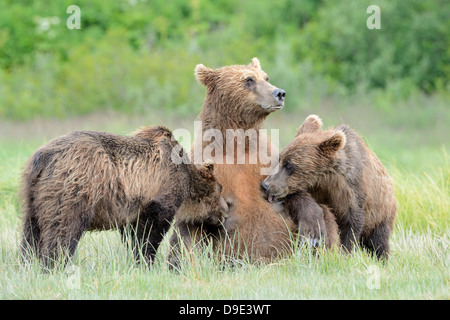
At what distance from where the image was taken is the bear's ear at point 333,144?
6.20m

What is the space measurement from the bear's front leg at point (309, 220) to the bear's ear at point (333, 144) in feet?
1.50

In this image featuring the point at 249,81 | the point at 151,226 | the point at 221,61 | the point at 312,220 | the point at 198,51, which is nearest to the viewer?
the point at 312,220

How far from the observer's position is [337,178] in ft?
20.9

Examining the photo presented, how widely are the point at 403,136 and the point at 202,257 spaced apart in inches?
614

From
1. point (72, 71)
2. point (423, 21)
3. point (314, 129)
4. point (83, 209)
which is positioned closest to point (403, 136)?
point (423, 21)

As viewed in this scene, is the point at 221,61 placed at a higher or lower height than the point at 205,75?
higher

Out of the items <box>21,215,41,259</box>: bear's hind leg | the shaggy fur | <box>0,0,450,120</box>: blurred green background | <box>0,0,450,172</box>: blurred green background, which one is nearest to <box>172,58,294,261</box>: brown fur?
the shaggy fur

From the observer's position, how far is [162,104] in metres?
22.4

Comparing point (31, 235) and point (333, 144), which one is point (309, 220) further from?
point (31, 235)

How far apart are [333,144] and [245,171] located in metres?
0.86

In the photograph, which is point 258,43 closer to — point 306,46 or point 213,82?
Answer: point 306,46

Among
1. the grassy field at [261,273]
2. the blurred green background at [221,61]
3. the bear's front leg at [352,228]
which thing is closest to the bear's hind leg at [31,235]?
the grassy field at [261,273]

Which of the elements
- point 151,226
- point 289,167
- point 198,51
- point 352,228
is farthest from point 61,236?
point 198,51

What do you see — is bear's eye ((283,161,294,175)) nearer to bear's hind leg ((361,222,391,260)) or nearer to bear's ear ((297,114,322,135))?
bear's ear ((297,114,322,135))
